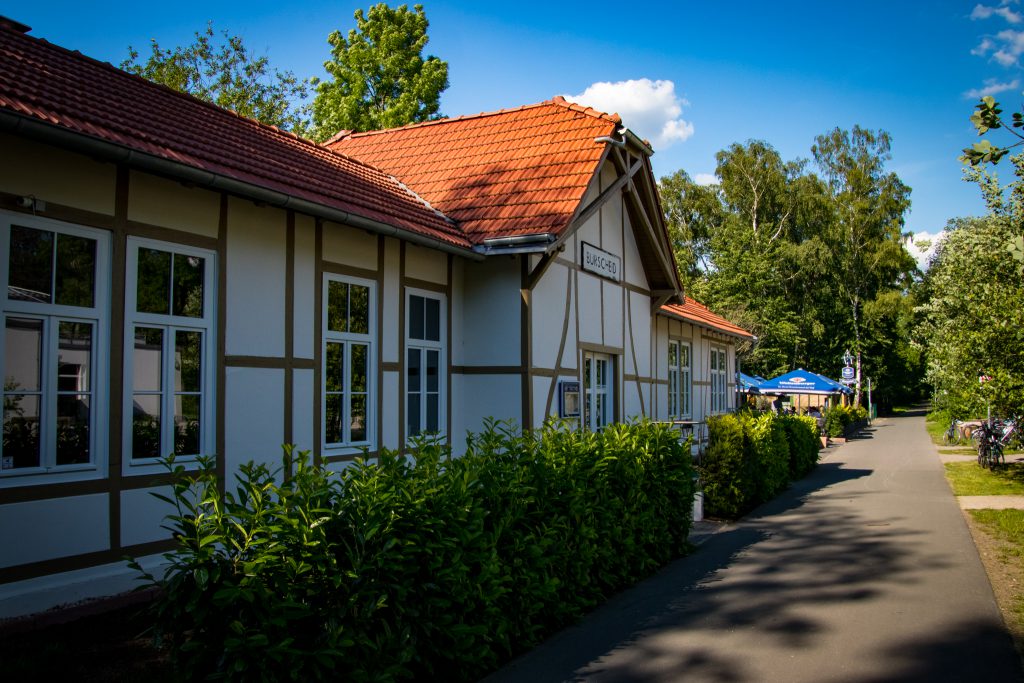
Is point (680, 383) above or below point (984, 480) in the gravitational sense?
above

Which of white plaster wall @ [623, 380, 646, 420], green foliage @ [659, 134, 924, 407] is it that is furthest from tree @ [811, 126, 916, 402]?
white plaster wall @ [623, 380, 646, 420]

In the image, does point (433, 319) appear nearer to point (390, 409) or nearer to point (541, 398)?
point (390, 409)

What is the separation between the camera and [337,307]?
31.8 feet

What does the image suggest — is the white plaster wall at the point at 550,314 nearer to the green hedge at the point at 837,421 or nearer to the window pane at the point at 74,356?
the window pane at the point at 74,356

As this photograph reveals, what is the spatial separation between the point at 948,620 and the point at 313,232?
24.3 feet

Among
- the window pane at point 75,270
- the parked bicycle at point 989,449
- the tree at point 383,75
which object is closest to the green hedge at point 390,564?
the window pane at point 75,270

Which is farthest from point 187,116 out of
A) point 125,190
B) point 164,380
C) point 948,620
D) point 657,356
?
point 657,356

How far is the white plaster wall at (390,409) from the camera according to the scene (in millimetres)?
10352

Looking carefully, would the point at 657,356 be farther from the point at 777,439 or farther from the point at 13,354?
the point at 13,354

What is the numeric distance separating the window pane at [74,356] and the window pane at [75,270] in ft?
0.69

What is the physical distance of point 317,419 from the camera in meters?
9.24

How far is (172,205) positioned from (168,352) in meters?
1.35

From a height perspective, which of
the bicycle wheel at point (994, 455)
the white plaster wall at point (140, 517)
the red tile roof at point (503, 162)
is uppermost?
the red tile roof at point (503, 162)

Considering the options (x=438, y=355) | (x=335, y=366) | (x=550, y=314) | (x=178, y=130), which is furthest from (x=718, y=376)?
(x=178, y=130)
